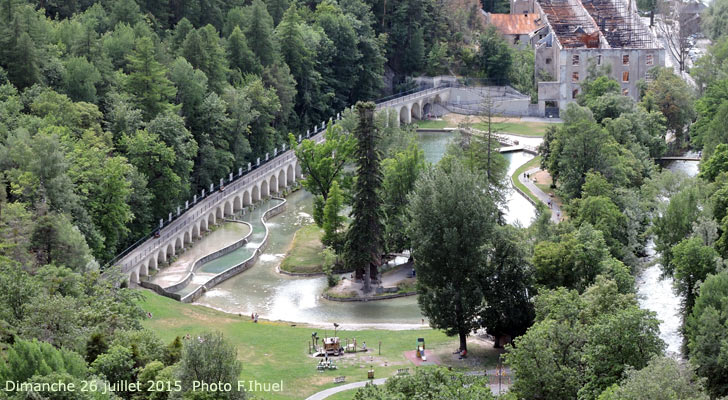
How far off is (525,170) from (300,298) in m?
36.2

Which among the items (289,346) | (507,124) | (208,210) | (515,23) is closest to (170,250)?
(208,210)

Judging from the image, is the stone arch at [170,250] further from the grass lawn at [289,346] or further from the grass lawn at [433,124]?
the grass lawn at [433,124]

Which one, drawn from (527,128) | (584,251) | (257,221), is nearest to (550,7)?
(527,128)

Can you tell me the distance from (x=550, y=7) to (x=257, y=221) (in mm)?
66054

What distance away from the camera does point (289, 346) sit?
195 ft

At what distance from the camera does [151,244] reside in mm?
77188

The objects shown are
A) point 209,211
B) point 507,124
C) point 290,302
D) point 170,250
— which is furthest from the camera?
point 507,124

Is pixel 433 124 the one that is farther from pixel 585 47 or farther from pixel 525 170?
pixel 525 170

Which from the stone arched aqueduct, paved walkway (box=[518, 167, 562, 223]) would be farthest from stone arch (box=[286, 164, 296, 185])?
paved walkway (box=[518, 167, 562, 223])

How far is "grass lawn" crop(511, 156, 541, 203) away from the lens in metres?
92.4

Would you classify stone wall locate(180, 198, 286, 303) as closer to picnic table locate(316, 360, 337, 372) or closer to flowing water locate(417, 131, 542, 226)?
flowing water locate(417, 131, 542, 226)

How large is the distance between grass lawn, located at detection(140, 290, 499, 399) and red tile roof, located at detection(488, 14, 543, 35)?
266 feet

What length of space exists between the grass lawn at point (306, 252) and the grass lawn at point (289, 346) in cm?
1012

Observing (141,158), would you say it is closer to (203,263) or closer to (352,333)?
(203,263)
